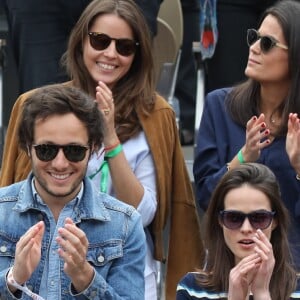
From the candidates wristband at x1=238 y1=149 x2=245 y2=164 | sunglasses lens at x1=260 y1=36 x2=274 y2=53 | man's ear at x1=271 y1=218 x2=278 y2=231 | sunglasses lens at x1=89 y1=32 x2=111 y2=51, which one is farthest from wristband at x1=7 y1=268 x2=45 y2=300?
sunglasses lens at x1=260 y1=36 x2=274 y2=53

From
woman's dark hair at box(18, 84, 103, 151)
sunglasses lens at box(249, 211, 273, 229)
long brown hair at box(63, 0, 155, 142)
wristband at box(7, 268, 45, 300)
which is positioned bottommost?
wristband at box(7, 268, 45, 300)

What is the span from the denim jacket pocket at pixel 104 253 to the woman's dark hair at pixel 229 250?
0.38 m

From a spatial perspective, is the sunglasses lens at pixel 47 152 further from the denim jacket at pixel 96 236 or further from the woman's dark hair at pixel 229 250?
the woman's dark hair at pixel 229 250

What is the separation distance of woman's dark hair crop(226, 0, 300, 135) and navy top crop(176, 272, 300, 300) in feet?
3.10

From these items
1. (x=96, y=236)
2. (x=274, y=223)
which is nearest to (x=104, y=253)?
(x=96, y=236)

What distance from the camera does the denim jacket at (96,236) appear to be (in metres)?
A: 4.15

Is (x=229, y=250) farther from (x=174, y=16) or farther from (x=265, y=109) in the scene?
(x=174, y=16)

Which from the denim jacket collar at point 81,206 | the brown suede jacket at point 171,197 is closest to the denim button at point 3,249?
the denim jacket collar at point 81,206

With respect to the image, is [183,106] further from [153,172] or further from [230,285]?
[230,285]

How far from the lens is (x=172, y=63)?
6.79 metres

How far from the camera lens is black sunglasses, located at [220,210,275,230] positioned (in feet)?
14.3

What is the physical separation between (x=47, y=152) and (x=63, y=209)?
21 cm

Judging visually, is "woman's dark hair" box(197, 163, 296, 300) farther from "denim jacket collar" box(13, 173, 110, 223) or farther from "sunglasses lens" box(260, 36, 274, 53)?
"sunglasses lens" box(260, 36, 274, 53)

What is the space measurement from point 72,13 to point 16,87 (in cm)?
164
